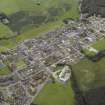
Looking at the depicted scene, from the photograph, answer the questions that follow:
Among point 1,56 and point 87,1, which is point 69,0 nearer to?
point 87,1

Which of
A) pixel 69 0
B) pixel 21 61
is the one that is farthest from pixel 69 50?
pixel 69 0

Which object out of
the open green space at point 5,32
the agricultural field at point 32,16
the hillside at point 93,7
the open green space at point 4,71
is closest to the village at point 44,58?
the open green space at point 4,71

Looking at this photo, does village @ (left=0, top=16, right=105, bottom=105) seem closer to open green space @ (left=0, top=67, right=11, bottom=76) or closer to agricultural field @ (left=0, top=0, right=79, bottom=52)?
open green space @ (left=0, top=67, right=11, bottom=76)

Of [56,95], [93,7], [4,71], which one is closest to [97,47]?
[56,95]

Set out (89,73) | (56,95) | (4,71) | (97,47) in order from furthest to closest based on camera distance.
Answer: (97,47)
(4,71)
(89,73)
(56,95)

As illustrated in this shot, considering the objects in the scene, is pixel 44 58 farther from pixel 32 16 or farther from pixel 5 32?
pixel 32 16

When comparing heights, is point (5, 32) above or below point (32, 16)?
below

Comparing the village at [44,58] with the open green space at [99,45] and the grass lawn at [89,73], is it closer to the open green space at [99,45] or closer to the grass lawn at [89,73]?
the open green space at [99,45]

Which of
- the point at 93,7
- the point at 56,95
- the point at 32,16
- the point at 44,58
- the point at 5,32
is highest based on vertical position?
the point at 93,7
